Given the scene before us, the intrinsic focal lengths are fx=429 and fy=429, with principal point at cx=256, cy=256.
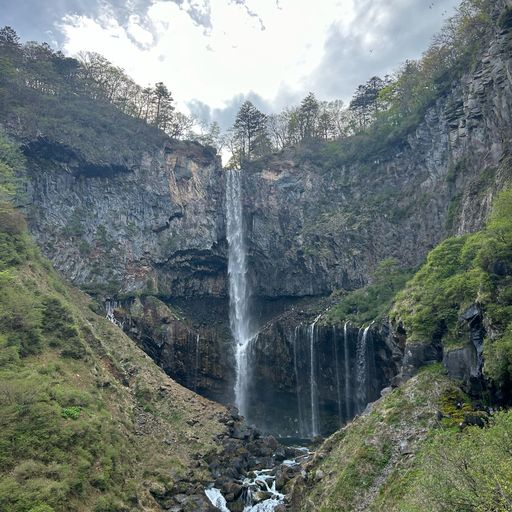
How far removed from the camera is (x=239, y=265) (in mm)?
48531

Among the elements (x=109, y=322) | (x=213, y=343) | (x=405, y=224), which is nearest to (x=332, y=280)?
(x=405, y=224)

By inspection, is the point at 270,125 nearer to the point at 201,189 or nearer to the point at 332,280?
the point at 201,189

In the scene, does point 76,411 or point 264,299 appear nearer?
point 76,411

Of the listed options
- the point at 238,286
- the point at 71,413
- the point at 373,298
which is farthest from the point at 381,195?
the point at 71,413

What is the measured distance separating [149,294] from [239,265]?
11187 millimetres

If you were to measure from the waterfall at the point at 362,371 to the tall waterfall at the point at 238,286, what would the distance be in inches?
462

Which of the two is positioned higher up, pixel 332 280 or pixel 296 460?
pixel 332 280

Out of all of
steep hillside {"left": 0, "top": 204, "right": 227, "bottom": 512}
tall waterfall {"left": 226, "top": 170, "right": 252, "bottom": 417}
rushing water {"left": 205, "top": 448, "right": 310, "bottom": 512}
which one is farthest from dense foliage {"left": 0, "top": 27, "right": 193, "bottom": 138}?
rushing water {"left": 205, "top": 448, "right": 310, "bottom": 512}

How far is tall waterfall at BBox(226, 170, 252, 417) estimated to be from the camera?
42.2m

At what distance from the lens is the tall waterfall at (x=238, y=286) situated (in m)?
42.2

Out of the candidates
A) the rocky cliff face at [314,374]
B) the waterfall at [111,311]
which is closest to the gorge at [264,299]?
the rocky cliff face at [314,374]

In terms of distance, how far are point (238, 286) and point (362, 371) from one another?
17.9 m

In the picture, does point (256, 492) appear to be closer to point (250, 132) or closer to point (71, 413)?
point (71, 413)

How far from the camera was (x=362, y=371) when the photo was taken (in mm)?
34469
